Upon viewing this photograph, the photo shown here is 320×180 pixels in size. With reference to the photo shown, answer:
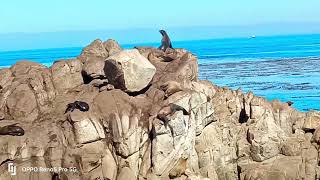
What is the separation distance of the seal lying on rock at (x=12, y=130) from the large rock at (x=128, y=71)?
18.1 ft

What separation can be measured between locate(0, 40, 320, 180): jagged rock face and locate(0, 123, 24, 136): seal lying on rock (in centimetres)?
22

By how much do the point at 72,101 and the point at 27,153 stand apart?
13.9 feet

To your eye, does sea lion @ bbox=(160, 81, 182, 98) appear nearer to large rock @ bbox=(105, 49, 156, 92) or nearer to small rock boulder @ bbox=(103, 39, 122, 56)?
large rock @ bbox=(105, 49, 156, 92)

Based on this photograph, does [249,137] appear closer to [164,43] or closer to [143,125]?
[143,125]

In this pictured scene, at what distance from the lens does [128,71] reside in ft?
89.0

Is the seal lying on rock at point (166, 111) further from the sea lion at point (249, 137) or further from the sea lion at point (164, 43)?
the sea lion at point (164, 43)

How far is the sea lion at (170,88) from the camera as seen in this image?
2709cm

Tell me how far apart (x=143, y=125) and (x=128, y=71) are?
2940 millimetres

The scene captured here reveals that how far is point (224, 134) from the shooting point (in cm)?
2962

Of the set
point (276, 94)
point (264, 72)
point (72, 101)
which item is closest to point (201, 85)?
point (72, 101)

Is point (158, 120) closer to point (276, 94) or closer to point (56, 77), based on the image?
point (56, 77)

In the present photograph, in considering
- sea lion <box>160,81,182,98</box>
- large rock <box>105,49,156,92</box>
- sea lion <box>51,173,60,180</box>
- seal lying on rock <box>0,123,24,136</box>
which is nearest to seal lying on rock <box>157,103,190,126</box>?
sea lion <box>160,81,182,98</box>

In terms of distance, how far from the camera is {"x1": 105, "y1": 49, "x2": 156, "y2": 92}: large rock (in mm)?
26984

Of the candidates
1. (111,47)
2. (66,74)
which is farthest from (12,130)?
(111,47)
